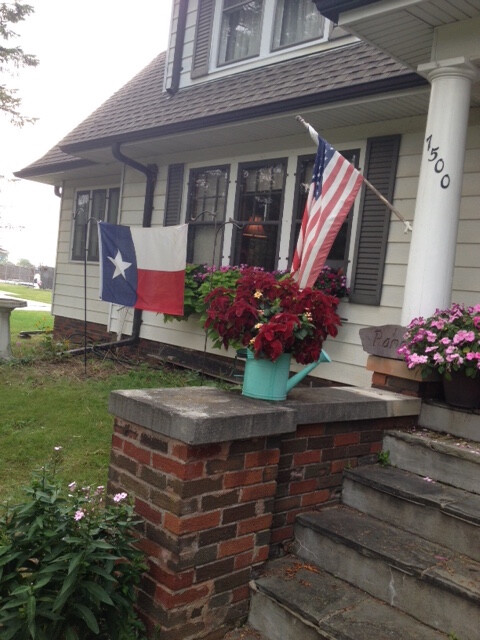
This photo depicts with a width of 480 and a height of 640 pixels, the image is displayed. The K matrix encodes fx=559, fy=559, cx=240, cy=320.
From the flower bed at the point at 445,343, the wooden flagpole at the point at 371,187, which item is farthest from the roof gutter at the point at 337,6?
the flower bed at the point at 445,343

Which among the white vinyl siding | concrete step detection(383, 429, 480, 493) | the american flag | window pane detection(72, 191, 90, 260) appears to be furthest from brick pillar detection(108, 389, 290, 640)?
window pane detection(72, 191, 90, 260)

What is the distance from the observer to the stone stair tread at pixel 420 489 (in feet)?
8.30

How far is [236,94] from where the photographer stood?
21.1 ft

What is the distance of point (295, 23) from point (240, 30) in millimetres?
986

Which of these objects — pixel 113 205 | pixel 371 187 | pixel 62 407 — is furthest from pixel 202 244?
pixel 371 187

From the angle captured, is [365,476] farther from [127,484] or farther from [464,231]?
[464,231]

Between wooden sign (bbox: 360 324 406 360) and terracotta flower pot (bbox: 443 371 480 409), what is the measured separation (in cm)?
36

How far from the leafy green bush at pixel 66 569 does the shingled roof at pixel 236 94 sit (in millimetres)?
4081

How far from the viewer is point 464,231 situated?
4.74m

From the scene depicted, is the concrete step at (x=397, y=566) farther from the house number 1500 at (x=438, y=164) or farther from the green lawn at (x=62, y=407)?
the house number 1500 at (x=438, y=164)

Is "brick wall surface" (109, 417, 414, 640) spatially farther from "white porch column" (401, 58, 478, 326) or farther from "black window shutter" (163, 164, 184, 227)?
"black window shutter" (163, 164, 184, 227)

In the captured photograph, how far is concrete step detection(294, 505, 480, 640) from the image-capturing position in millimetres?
2154

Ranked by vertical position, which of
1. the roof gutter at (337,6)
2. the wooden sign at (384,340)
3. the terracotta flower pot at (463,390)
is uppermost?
the roof gutter at (337,6)

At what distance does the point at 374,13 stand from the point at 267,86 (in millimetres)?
2695
